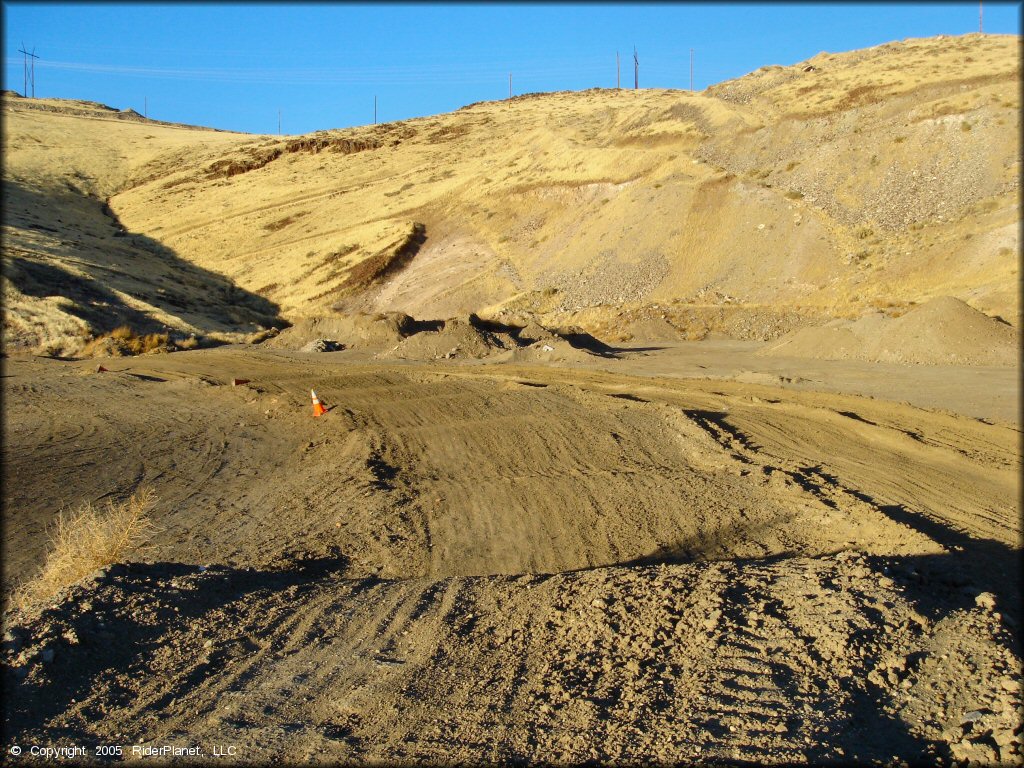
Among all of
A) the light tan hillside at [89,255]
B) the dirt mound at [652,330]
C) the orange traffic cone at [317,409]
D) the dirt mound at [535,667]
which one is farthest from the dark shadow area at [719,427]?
the light tan hillside at [89,255]

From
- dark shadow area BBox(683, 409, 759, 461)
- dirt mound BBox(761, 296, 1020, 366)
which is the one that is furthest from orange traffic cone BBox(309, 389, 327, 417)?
dirt mound BBox(761, 296, 1020, 366)

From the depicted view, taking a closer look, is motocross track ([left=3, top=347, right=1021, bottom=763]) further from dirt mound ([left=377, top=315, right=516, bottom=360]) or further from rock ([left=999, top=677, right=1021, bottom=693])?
dirt mound ([left=377, top=315, right=516, bottom=360])

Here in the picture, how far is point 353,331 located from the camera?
2914 centimetres

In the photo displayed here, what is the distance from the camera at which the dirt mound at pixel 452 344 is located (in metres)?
24.7

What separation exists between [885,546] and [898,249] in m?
23.5

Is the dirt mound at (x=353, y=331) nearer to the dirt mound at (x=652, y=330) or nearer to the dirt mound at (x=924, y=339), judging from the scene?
the dirt mound at (x=652, y=330)

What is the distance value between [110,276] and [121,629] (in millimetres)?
33689

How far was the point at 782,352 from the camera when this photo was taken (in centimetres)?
2305

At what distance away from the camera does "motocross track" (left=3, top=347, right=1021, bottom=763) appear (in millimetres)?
4852

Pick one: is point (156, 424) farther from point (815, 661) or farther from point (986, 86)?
point (986, 86)

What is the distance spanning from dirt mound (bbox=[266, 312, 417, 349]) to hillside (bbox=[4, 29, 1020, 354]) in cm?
482

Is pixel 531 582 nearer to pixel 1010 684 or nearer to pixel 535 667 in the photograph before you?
pixel 535 667

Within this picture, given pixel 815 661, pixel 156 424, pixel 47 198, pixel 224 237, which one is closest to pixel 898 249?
pixel 156 424

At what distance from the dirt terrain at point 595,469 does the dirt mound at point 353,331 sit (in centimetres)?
15
